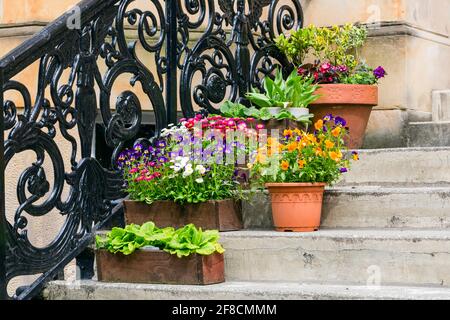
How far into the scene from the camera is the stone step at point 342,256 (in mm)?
5109

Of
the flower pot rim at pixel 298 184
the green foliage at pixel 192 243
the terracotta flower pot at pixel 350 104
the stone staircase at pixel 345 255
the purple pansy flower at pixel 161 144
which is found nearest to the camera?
the stone staircase at pixel 345 255

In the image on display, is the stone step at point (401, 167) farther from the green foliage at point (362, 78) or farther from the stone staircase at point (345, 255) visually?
the green foliage at point (362, 78)

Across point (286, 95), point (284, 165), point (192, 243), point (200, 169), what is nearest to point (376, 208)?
point (284, 165)

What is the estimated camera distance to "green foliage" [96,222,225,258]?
17.2 feet

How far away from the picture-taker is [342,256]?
209 inches

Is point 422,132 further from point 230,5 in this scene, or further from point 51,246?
point 51,246

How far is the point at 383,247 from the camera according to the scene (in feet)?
17.1

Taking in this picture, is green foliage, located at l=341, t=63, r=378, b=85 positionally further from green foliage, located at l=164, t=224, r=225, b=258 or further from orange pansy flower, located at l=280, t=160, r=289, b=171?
green foliage, located at l=164, t=224, r=225, b=258

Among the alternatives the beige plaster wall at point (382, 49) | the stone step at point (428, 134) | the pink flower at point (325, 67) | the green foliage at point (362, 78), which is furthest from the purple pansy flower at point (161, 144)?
the stone step at point (428, 134)

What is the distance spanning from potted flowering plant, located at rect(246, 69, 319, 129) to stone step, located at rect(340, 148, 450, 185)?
1.56 ft

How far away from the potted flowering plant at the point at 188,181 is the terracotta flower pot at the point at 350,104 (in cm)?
103

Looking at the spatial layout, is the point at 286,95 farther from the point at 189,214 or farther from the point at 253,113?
the point at 189,214
